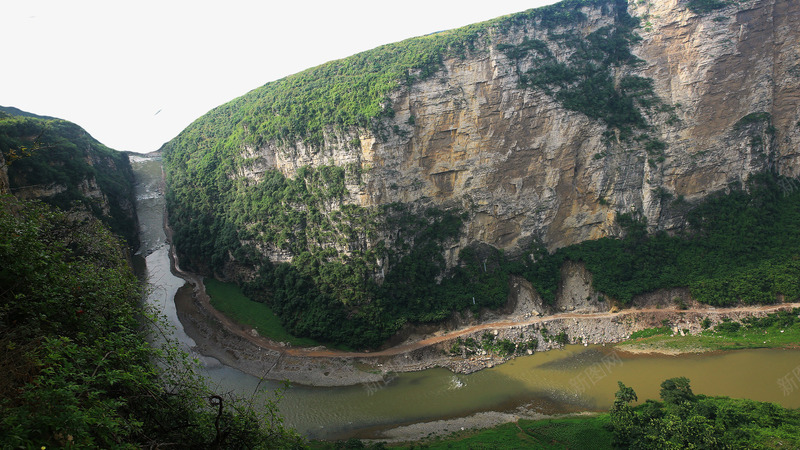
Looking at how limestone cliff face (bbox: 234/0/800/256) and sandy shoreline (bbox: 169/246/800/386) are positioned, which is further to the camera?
limestone cliff face (bbox: 234/0/800/256)

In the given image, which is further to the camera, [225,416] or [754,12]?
[754,12]

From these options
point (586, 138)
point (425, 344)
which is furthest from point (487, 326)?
point (586, 138)

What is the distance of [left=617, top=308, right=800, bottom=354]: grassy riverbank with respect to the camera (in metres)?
25.4

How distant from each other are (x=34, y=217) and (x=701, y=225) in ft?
125

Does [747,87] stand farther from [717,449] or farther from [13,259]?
[13,259]

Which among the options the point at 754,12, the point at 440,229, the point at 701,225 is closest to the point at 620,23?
the point at 754,12

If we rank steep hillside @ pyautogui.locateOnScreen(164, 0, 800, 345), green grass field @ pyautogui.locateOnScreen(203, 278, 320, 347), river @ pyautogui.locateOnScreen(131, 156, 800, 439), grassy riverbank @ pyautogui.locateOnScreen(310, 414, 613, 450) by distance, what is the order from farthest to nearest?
steep hillside @ pyautogui.locateOnScreen(164, 0, 800, 345), green grass field @ pyautogui.locateOnScreen(203, 278, 320, 347), river @ pyautogui.locateOnScreen(131, 156, 800, 439), grassy riverbank @ pyautogui.locateOnScreen(310, 414, 613, 450)

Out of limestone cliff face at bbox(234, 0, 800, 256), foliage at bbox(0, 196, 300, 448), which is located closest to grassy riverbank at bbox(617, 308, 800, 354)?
limestone cliff face at bbox(234, 0, 800, 256)

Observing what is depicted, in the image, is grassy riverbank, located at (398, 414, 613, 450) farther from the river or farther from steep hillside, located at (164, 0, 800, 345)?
steep hillside, located at (164, 0, 800, 345)

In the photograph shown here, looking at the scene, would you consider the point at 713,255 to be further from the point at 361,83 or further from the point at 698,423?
the point at 361,83

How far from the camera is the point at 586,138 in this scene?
32656mm

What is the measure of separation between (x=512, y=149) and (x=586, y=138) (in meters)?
6.24

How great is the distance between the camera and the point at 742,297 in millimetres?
27500

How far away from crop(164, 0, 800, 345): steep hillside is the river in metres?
5.05
